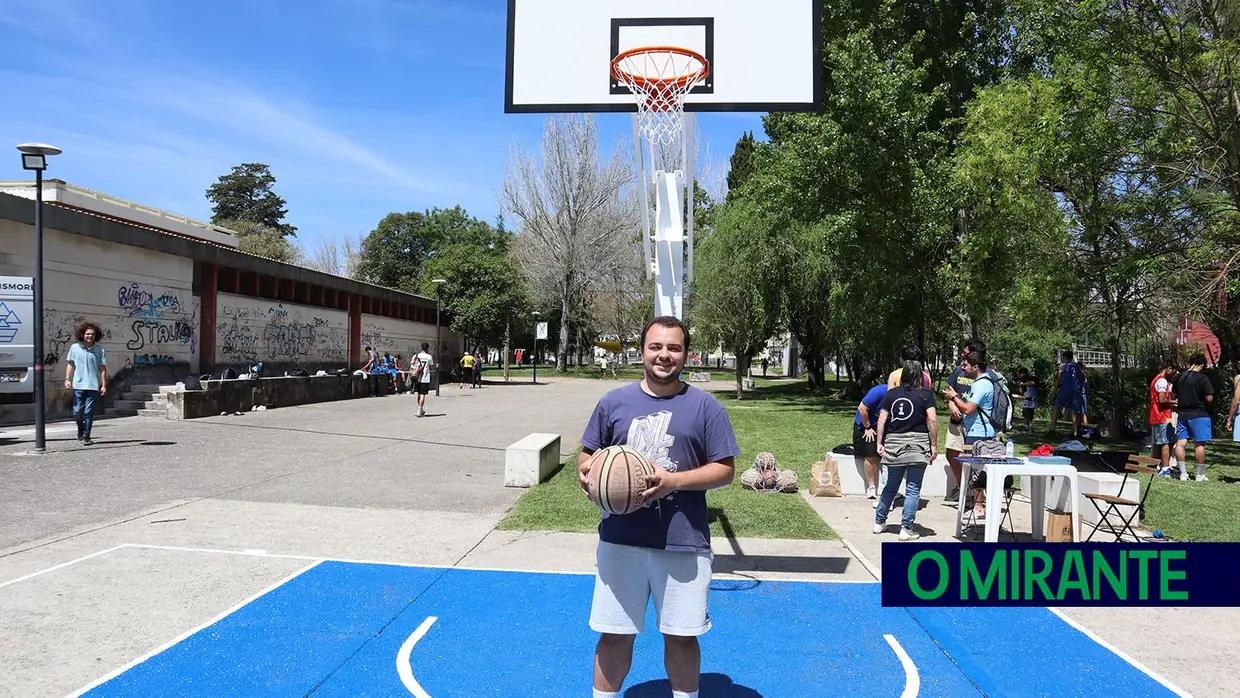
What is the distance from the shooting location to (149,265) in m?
18.9

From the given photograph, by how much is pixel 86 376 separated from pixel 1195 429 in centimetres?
1602

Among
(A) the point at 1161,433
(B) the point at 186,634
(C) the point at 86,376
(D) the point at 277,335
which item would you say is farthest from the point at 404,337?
(B) the point at 186,634

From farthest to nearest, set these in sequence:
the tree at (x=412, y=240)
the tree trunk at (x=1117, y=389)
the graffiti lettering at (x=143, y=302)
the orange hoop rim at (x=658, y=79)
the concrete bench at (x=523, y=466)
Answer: the tree at (x=412, y=240)
the graffiti lettering at (x=143, y=302)
the tree trunk at (x=1117, y=389)
the concrete bench at (x=523, y=466)
the orange hoop rim at (x=658, y=79)

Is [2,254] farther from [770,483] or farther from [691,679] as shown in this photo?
[691,679]

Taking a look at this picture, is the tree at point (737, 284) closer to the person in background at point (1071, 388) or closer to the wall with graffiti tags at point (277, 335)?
the person in background at point (1071, 388)

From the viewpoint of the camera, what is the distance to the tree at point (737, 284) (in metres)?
29.0

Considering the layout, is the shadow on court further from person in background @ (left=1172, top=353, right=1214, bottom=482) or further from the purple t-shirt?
person in background @ (left=1172, top=353, right=1214, bottom=482)

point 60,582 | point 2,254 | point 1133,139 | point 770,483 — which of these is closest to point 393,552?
point 60,582

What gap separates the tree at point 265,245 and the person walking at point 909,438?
45.5 meters

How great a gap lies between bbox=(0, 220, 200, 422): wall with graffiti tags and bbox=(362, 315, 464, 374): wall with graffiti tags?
11789 millimetres

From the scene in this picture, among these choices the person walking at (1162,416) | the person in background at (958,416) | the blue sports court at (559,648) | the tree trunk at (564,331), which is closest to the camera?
the blue sports court at (559,648)

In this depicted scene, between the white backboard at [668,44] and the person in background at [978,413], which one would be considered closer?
the person in background at [978,413]

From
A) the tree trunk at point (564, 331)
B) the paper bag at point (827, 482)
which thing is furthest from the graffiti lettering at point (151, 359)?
the tree trunk at point (564, 331)

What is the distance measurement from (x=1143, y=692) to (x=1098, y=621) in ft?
4.26
